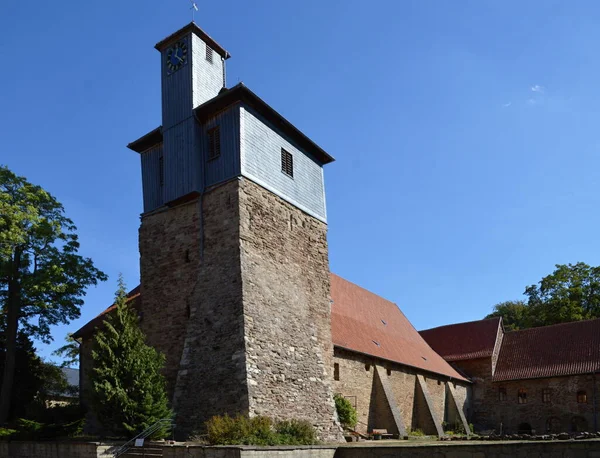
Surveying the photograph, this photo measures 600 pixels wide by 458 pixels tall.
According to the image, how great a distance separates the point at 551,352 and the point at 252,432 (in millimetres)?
28277

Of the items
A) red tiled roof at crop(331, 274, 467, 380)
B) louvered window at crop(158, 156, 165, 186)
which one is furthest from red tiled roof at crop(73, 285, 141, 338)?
red tiled roof at crop(331, 274, 467, 380)

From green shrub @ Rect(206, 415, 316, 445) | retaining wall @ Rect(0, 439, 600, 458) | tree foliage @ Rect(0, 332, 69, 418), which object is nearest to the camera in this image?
retaining wall @ Rect(0, 439, 600, 458)

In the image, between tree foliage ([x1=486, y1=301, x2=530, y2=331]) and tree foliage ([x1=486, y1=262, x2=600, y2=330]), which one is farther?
tree foliage ([x1=486, y1=301, x2=530, y2=331])

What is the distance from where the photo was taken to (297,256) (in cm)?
2097

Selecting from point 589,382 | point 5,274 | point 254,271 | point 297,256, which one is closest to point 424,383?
point 589,382

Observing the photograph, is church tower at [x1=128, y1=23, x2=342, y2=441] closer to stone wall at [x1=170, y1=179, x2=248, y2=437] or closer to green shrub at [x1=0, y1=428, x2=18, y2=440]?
stone wall at [x1=170, y1=179, x2=248, y2=437]

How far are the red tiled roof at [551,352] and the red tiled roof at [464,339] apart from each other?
123cm

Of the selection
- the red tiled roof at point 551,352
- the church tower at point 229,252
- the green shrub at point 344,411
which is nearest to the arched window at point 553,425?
the red tiled roof at point 551,352

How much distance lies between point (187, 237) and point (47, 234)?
7.15 metres

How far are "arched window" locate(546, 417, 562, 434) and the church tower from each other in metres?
19.4

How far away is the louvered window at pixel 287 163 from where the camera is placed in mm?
21388

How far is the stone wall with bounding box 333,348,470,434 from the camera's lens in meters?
23.6

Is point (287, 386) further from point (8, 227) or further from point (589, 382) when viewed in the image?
point (589, 382)

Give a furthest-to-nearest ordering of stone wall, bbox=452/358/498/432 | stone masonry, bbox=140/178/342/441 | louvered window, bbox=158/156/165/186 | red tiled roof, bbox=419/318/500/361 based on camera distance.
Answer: red tiled roof, bbox=419/318/500/361 < stone wall, bbox=452/358/498/432 < louvered window, bbox=158/156/165/186 < stone masonry, bbox=140/178/342/441
